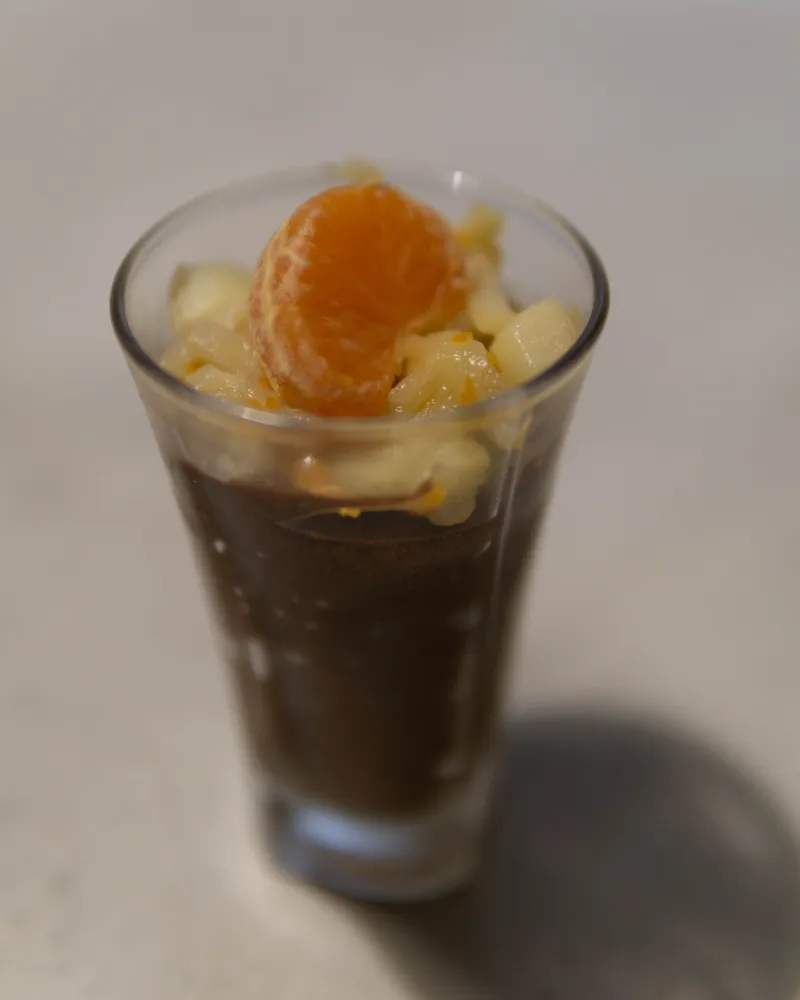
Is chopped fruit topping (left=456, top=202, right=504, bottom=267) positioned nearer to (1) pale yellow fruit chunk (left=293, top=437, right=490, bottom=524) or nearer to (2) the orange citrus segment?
(2) the orange citrus segment

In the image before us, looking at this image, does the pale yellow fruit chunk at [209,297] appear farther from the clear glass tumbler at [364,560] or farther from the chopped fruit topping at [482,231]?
the chopped fruit topping at [482,231]

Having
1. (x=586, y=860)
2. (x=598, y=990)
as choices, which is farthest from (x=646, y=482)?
(x=598, y=990)

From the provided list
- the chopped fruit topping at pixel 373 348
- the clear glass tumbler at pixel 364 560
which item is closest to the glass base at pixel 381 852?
the clear glass tumbler at pixel 364 560

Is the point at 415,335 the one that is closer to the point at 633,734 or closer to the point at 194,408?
the point at 194,408

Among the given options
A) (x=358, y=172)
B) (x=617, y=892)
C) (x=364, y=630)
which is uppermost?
(x=358, y=172)

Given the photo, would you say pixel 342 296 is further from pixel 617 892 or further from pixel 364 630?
pixel 617 892

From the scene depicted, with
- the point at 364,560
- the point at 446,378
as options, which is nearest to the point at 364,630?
the point at 364,560
